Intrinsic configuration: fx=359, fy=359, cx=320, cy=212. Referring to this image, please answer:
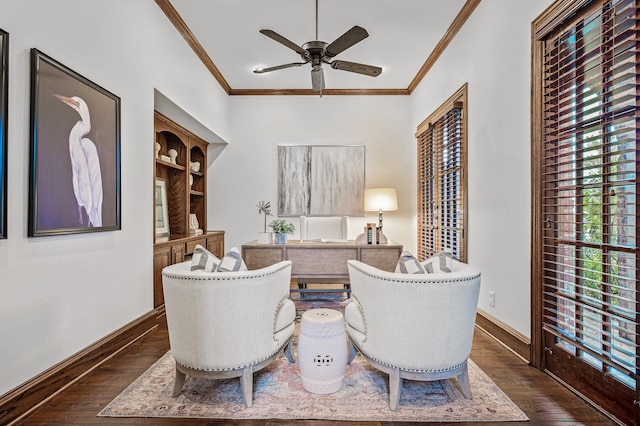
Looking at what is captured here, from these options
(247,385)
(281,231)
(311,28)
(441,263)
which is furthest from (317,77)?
(247,385)

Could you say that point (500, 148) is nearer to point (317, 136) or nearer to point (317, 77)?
point (317, 77)

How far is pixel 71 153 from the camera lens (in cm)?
215

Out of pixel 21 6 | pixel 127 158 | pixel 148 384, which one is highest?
pixel 21 6

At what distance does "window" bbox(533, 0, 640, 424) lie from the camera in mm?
1681

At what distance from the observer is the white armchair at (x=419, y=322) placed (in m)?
1.79

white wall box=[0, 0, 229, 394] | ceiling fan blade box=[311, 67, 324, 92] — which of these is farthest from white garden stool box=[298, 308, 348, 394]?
ceiling fan blade box=[311, 67, 324, 92]

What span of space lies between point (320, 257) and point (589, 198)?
8.15 feet

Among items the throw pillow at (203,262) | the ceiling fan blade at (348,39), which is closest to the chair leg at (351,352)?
the throw pillow at (203,262)

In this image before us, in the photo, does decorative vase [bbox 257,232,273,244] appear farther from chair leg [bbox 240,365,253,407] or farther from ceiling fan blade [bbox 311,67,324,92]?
chair leg [bbox 240,365,253,407]

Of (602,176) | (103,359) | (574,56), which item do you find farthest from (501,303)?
(103,359)

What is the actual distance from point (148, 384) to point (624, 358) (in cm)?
258

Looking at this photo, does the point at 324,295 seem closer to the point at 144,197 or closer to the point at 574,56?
the point at 144,197

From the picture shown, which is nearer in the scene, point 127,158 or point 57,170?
point 57,170

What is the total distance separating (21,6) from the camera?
1.83 meters
